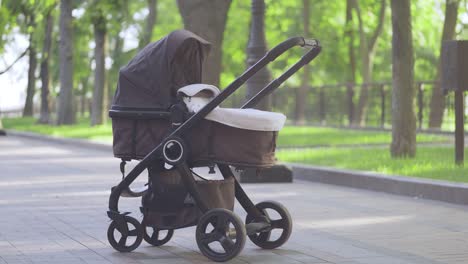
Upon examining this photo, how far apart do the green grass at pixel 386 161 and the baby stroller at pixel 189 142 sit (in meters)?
5.51

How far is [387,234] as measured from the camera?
10477 mm

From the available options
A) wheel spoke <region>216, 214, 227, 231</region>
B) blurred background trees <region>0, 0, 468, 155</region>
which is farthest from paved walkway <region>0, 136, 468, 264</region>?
blurred background trees <region>0, 0, 468, 155</region>

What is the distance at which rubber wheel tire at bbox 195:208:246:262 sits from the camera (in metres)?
8.70

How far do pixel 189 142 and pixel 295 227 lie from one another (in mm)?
2375

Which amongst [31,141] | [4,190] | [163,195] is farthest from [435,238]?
[31,141]

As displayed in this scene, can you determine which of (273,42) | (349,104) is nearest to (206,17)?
(349,104)

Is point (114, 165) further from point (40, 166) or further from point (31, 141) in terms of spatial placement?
point (31, 141)

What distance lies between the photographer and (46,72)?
45500 mm

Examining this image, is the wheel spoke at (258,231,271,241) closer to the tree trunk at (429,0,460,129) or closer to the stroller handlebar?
the stroller handlebar

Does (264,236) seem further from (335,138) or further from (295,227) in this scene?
(335,138)

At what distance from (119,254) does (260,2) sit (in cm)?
798

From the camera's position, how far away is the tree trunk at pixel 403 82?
17.9 m

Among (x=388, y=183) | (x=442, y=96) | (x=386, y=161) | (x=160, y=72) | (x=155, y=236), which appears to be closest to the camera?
(x=160, y=72)

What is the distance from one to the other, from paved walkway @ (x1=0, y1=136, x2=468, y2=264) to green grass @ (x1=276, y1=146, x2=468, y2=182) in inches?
33.4
